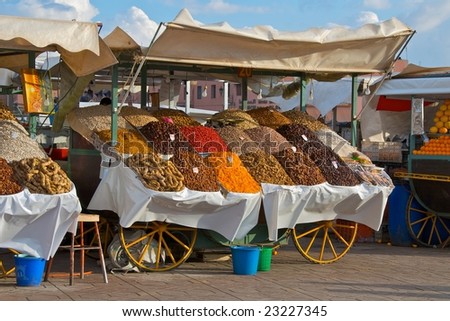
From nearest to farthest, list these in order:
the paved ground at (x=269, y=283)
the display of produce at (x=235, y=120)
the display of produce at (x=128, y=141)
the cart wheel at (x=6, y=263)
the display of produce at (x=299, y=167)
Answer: the paved ground at (x=269, y=283), the cart wheel at (x=6, y=263), the display of produce at (x=128, y=141), the display of produce at (x=299, y=167), the display of produce at (x=235, y=120)

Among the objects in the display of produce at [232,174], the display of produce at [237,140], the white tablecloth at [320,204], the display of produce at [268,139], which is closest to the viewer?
the display of produce at [232,174]

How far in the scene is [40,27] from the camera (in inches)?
298

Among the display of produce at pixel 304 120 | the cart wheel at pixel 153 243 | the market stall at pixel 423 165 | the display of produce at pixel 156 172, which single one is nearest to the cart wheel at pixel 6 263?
the cart wheel at pixel 153 243

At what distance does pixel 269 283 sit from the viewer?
7941 millimetres

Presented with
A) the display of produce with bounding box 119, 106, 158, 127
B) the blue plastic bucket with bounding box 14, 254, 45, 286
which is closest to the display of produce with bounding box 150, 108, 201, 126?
the display of produce with bounding box 119, 106, 158, 127

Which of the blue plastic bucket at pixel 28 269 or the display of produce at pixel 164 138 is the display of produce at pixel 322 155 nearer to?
the display of produce at pixel 164 138

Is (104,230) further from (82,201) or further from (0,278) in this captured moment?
(0,278)

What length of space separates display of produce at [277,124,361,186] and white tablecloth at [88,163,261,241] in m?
1.17

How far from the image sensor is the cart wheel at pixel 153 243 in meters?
8.23

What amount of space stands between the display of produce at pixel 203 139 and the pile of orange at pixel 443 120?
356 centimetres

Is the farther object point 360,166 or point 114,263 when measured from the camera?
point 360,166

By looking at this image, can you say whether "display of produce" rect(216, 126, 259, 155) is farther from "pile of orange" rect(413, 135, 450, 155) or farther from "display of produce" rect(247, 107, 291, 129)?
"pile of orange" rect(413, 135, 450, 155)
